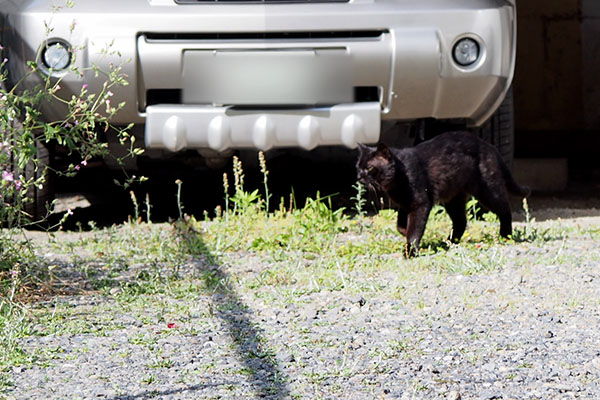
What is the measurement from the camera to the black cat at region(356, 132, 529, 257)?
4.90m

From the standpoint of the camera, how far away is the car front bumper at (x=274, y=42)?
5195mm

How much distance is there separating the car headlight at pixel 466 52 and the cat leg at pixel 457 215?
0.70 meters

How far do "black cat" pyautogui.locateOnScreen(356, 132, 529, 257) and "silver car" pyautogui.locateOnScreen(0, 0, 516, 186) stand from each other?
0.41m

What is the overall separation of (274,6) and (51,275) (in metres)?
1.84

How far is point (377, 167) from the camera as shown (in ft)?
16.1

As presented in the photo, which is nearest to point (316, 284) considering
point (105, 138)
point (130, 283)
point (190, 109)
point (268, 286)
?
point (268, 286)

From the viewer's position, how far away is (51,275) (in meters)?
4.22

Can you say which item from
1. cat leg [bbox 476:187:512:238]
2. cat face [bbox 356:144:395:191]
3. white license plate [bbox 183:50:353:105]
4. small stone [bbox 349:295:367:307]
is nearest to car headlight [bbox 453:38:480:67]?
white license plate [bbox 183:50:353:105]

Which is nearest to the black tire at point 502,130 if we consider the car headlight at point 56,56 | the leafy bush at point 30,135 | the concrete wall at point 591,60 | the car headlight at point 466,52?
the car headlight at point 466,52

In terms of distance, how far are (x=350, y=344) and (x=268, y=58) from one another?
89.3 inches

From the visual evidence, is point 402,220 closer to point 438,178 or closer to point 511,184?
point 438,178

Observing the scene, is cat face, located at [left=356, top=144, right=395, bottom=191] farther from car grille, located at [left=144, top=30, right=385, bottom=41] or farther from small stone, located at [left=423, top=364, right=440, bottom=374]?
small stone, located at [left=423, top=364, right=440, bottom=374]

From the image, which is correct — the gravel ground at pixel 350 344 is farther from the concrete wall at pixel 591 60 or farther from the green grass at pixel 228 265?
the concrete wall at pixel 591 60

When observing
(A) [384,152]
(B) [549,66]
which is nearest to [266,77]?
(A) [384,152]
